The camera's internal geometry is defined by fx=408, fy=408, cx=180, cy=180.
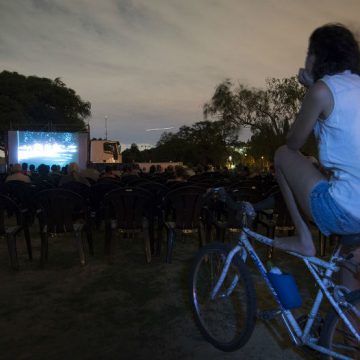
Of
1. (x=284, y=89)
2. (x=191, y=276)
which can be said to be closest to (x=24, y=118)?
(x=284, y=89)

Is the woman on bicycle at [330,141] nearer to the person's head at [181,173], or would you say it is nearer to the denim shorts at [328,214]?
the denim shorts at [328,214]

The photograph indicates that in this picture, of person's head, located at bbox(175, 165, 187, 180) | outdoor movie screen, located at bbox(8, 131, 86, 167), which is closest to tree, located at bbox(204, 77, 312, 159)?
outdoor movie screen, located at bbox(8, 131, 86, 167)

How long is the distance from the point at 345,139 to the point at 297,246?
2.03ft

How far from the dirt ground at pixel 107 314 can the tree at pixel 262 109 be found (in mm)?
20131

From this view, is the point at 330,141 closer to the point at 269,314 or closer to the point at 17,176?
the point at 269,314

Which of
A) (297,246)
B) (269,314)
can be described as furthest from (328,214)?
(269,314)

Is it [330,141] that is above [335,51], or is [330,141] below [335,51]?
below

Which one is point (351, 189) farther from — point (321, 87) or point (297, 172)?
point (321, 87)

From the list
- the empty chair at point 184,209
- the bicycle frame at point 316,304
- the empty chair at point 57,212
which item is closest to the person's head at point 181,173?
the empty chair at point 184,209

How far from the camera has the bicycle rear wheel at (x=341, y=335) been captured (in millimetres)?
1909

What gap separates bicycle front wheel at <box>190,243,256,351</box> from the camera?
8.07 feet

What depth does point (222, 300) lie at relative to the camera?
2762 millimetres

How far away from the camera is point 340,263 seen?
1981 millimetres

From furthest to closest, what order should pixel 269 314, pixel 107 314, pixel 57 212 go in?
pixel 57 212
pixel 107 314
pixel 269 314
